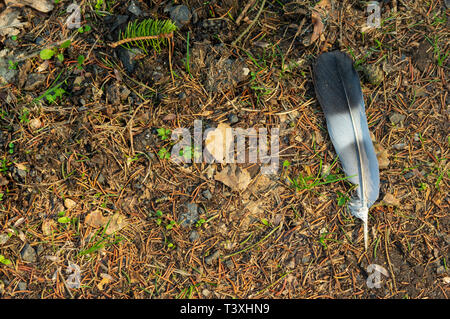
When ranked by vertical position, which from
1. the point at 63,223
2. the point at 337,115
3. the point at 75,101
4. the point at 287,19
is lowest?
the point at 63,223

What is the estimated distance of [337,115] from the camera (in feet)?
8.19

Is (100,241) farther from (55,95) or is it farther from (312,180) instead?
(312,180)

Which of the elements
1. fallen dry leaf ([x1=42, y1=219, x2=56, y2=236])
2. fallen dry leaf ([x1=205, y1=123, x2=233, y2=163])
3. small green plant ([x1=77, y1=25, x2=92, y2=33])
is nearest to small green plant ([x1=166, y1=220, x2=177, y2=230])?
fallen dry leaf ([x1=205, y1=123, x2=233, y2=163])

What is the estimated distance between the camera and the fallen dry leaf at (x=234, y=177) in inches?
97.7

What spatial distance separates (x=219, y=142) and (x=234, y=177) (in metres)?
0.30

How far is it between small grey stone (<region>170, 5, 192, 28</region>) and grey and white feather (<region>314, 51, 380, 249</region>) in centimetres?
111

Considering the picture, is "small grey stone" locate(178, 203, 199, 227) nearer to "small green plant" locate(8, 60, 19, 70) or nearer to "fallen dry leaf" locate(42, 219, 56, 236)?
"fallen dry leaf" locate(42, 219, 56, 236)

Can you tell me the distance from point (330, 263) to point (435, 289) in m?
0.82

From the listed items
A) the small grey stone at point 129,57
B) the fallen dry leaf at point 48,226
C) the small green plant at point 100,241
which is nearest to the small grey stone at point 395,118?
the small grey stone at point 129,57

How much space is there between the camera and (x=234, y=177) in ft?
8.14

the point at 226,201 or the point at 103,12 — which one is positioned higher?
the point at 103,12

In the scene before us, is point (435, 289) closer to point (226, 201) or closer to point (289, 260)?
point (289, 260)

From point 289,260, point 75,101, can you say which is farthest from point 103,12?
point 289,260

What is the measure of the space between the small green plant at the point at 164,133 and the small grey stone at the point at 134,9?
37.7 inches
